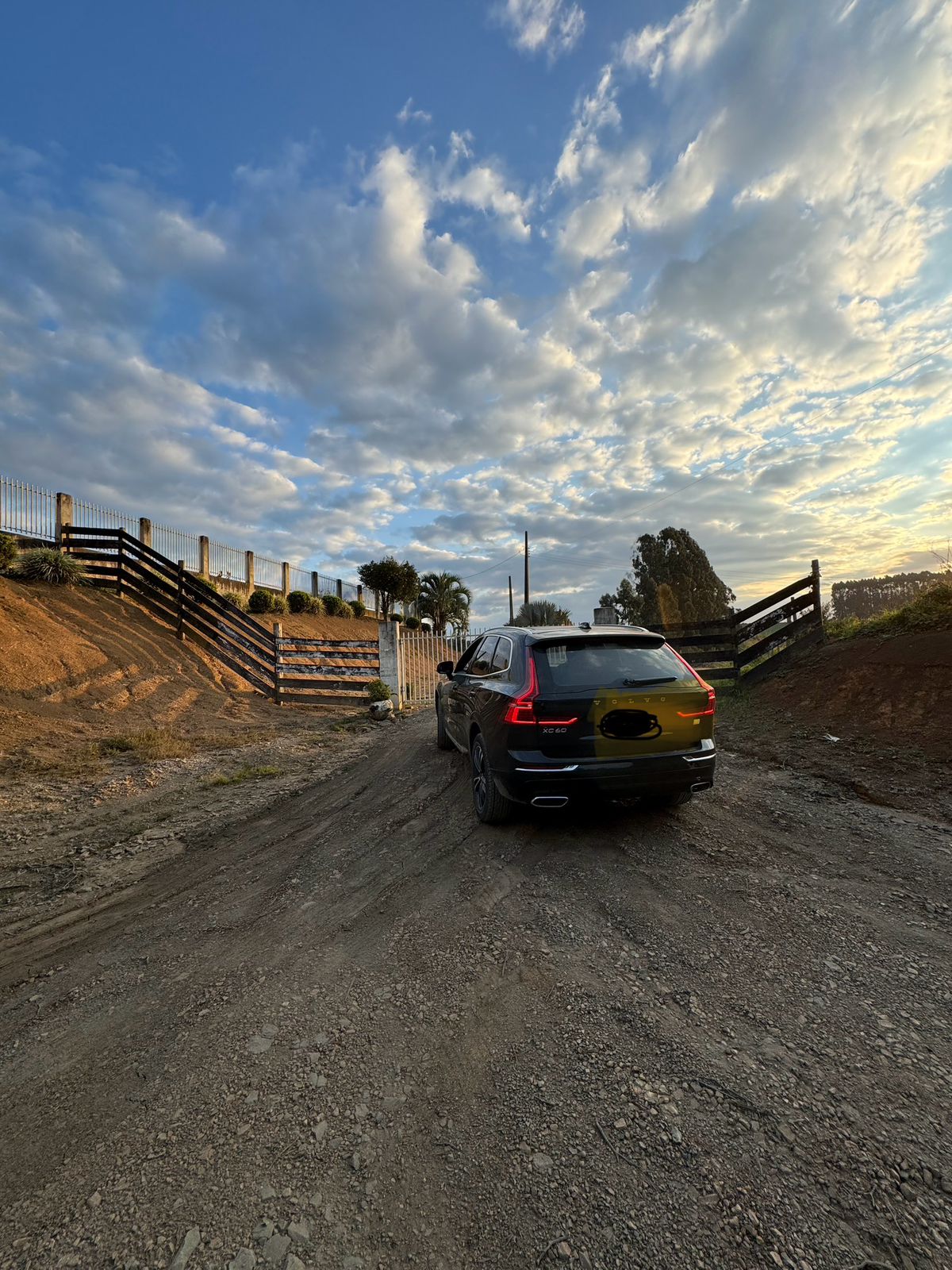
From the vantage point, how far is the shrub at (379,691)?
39.5ft

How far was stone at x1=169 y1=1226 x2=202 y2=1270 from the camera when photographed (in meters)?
1.29

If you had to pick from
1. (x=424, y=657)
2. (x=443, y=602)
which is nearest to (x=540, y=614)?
(x=443, y=602)

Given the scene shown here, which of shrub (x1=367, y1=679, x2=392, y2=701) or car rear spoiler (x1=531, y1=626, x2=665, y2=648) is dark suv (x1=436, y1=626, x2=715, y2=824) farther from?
shrub (x1=367, y1=679, x2=392, y2=701)

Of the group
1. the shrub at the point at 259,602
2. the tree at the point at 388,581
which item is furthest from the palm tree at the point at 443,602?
the shrub at the point at 259,602

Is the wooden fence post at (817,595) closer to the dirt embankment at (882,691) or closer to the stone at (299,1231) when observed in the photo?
the dirt embankment at (882,691)

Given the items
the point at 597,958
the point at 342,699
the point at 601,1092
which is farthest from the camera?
the point at 342,699

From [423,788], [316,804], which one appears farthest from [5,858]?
[423,788]

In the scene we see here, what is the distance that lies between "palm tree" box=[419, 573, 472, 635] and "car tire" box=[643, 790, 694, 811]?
33127 millimetres

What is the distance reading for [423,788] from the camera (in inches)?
219

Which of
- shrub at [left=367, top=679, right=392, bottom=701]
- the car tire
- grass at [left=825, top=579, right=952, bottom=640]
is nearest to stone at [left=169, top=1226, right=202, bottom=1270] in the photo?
the car tire

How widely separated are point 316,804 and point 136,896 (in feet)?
6.52

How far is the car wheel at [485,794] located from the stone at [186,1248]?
2.90 metres

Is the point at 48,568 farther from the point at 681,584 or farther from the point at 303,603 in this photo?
the point at 681,584

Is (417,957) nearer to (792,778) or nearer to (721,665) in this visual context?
(792,778)
